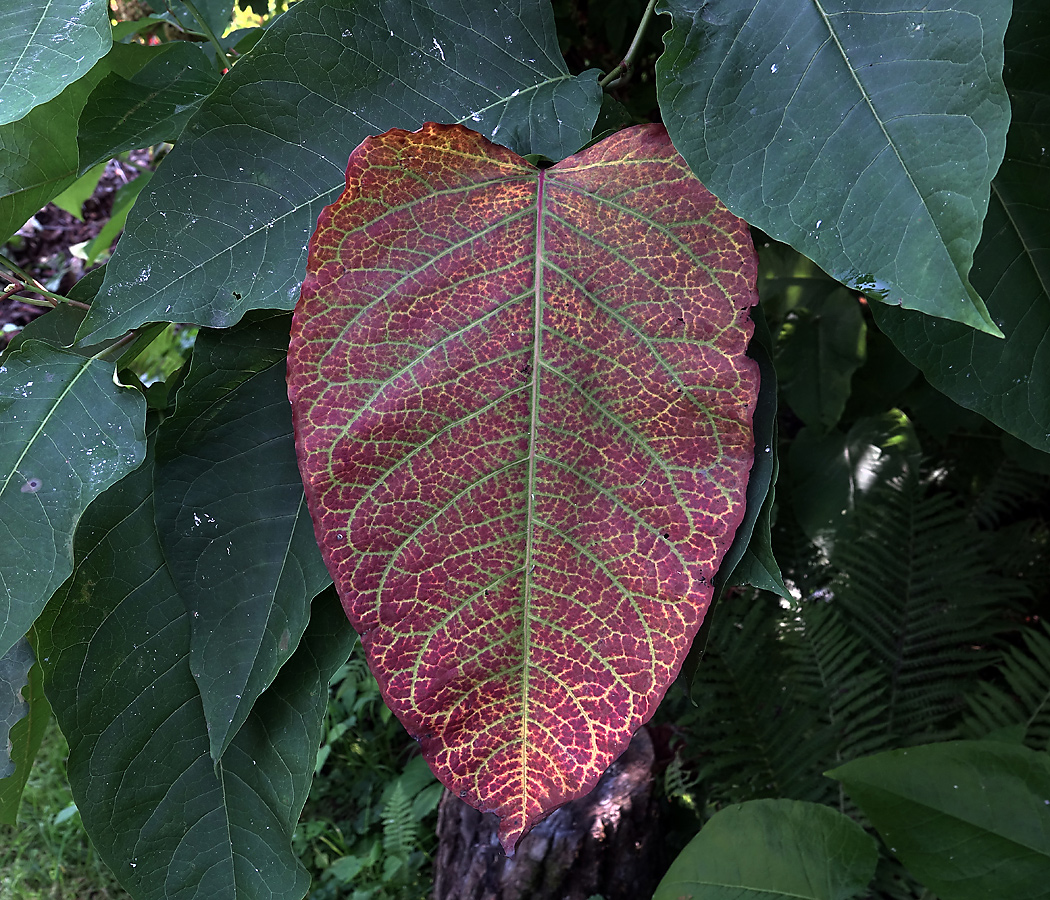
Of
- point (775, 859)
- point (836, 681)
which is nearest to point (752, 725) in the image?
point (836, 681)

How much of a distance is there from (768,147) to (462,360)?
0.65 feet

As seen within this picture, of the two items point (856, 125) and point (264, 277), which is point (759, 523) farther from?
point (264, 277)

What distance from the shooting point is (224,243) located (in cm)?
50

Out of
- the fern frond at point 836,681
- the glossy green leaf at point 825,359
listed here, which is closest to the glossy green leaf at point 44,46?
the glossy green leaf at point 825,359

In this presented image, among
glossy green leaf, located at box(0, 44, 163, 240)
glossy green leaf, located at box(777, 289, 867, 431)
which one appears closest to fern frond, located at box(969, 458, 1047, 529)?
glossy green leaf, located at box(777, 289, 867, 431)

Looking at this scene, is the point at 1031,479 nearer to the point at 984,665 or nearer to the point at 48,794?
the point at 984,665

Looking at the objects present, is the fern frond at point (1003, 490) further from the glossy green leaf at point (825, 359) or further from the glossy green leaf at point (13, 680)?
the glossy green leaf at point (13, 680)

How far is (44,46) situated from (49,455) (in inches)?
9.9

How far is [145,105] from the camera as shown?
0.62 metres

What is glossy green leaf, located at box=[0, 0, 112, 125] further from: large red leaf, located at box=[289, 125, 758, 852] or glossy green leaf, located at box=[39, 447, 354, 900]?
glossy green leaf, located at box=[39, 447, 354, 900]

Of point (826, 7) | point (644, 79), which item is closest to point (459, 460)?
point (826, 7)

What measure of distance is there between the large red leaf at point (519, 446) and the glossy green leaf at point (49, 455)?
168 mm

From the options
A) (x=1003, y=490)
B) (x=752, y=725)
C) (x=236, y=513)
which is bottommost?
(x=1003, y=490)

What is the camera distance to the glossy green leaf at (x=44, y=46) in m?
0.47
